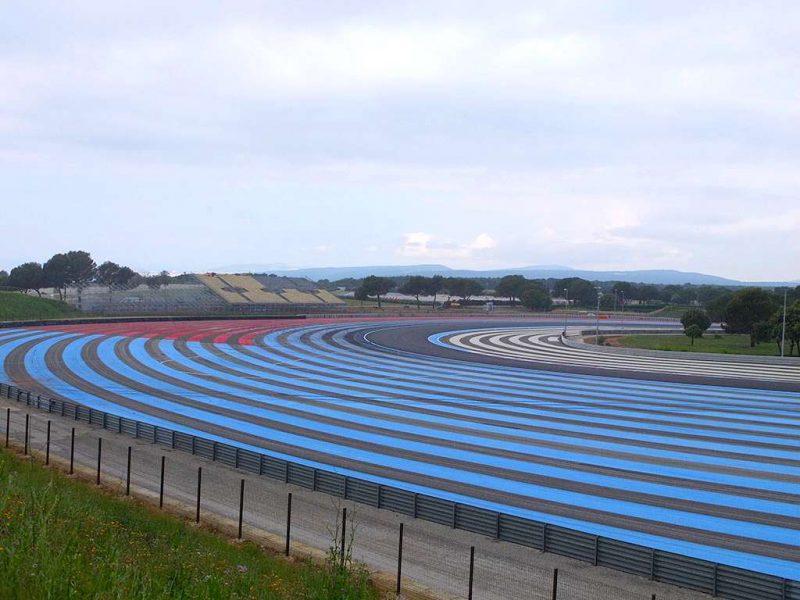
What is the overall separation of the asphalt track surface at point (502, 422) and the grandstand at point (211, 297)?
30765 mm

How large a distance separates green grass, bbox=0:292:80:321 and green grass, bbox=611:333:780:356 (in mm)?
59841

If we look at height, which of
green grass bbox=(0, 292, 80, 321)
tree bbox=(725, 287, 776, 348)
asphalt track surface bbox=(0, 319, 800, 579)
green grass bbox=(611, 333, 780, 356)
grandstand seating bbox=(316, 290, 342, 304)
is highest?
tree bbox=(725, 287, 776, 348)

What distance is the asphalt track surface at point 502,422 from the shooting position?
23.0 metres

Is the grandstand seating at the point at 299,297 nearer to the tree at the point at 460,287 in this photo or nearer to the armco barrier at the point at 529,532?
the tree at the point at 460,287

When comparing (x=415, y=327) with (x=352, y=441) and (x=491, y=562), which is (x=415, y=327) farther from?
(x=491, y=562)

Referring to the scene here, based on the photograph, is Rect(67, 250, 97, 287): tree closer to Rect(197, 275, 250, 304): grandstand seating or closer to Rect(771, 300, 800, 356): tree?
Rect(197, 275, 250, 304): grandstand seating

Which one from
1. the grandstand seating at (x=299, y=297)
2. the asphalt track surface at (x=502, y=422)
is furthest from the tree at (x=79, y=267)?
the asphalt track surface at (x=502, y=422)

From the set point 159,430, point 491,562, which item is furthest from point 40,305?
point 491,562

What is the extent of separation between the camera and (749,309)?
242 ft

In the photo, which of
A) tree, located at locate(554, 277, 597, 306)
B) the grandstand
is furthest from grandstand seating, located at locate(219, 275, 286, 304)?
tree, located at locate(554, 277, 597, 306)

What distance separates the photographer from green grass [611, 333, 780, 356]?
69012 millimetres

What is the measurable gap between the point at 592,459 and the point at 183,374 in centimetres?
2779

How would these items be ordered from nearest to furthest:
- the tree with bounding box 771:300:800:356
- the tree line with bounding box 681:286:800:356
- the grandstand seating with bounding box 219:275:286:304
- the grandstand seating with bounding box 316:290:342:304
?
the tree with bounding box 771:300:800:356, the tree line with bounding box 681:286:800:356, the grandstand seating with bounding box 219:275:286:304, the grandstand seating with bounding box 316:290:342:304

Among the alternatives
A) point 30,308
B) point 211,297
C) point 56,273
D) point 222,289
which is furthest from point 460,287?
point 30,308
